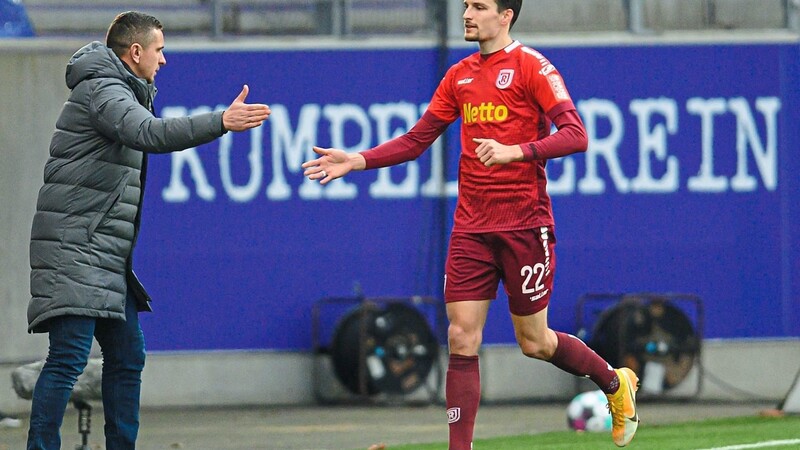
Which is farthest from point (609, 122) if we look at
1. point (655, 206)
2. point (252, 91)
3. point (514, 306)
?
point (514, 306)

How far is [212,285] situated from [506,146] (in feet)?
18.1

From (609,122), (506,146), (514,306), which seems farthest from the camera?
(609,122)

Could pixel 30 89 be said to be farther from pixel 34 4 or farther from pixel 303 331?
pixel 303 331

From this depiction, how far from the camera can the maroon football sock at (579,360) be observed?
743 cm

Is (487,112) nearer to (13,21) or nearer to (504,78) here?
(504,78)

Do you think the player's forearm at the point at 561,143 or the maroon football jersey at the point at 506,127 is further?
the maroon football jersey at the point at 506,127

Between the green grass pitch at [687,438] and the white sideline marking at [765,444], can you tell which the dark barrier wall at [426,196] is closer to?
the green grass pitch at [687,438]

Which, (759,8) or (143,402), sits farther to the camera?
(759,8)

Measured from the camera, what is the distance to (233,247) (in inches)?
472

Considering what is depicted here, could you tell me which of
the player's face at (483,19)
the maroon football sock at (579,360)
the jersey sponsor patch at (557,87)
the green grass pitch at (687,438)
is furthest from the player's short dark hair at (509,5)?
the green grass pitch at (687,438)

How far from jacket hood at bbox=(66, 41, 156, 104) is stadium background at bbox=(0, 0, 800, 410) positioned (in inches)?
195

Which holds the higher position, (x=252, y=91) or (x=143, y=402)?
(x=252, y=91)

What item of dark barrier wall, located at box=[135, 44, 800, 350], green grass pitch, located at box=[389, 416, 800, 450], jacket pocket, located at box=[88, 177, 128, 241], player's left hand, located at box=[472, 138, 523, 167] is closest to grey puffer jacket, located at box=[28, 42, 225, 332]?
jacket pocket, located at box=[88, 177, 128, 241]

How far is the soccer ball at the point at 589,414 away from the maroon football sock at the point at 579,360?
210cm
